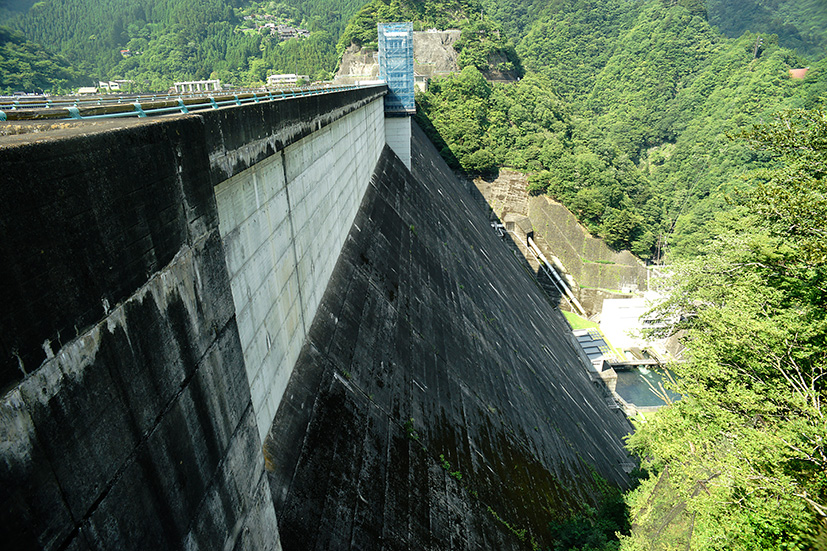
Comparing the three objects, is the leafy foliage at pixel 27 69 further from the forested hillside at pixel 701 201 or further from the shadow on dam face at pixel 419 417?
the shadow on dam face at pixel 419 417

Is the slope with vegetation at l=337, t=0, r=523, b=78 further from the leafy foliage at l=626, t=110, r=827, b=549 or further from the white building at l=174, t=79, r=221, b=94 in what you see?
the leafy foliage at l=626, t=110, r=827, b=549

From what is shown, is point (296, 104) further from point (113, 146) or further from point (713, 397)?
point (713, 397)

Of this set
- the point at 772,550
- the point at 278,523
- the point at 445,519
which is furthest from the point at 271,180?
the point at 772,550

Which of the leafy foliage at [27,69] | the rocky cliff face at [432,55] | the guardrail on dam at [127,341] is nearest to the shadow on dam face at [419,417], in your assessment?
the guardrail on dam at [127,341]

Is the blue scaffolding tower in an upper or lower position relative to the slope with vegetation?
lower

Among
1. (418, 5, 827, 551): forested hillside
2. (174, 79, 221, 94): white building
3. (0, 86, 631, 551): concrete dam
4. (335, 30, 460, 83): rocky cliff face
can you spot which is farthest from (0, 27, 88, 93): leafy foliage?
(0, 86, 631, 551): concrete dam

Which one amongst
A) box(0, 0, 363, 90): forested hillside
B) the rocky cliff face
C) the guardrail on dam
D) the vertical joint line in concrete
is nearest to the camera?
the guardrail on dam

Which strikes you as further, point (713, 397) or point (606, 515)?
point (606, 515)
